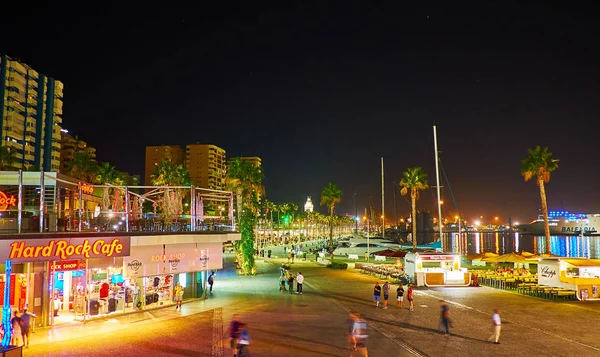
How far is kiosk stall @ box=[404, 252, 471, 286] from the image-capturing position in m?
36.4

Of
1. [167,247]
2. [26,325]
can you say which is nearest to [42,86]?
[167,247]

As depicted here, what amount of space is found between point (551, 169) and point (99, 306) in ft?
157

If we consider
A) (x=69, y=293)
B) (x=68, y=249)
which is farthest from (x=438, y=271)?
(x=68, y=249)

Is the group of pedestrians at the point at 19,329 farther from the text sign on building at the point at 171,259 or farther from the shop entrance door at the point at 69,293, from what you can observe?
the text sign on building at the point at 171,259

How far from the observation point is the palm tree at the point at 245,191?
44.9 meters

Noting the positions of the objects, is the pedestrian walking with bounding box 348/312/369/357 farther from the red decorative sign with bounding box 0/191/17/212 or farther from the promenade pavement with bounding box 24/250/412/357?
the red decorative sign with bounding box 0/191/17/212

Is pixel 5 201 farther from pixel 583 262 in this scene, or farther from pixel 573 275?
pixel 583 262

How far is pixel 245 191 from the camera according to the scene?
176 ft

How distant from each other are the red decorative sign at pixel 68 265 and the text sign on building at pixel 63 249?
4.45 ft

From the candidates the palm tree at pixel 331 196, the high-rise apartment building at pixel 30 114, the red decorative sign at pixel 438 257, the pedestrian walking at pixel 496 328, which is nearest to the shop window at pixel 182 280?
the red decorative sign at pixel 438 257

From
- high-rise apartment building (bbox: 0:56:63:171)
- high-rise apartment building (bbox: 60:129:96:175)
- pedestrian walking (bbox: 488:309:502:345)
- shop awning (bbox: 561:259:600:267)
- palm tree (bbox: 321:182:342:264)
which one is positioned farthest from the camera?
high-rise apartment building (bbox: 60:129:96:175)

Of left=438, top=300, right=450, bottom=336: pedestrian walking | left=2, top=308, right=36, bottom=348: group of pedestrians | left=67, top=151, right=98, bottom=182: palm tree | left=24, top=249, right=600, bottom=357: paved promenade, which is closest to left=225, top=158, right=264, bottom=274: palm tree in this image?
left=24, top=249, right=600, bottom=357: paved promenade

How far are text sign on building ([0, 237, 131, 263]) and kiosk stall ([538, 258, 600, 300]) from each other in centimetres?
2690

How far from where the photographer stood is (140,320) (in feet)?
76.7
